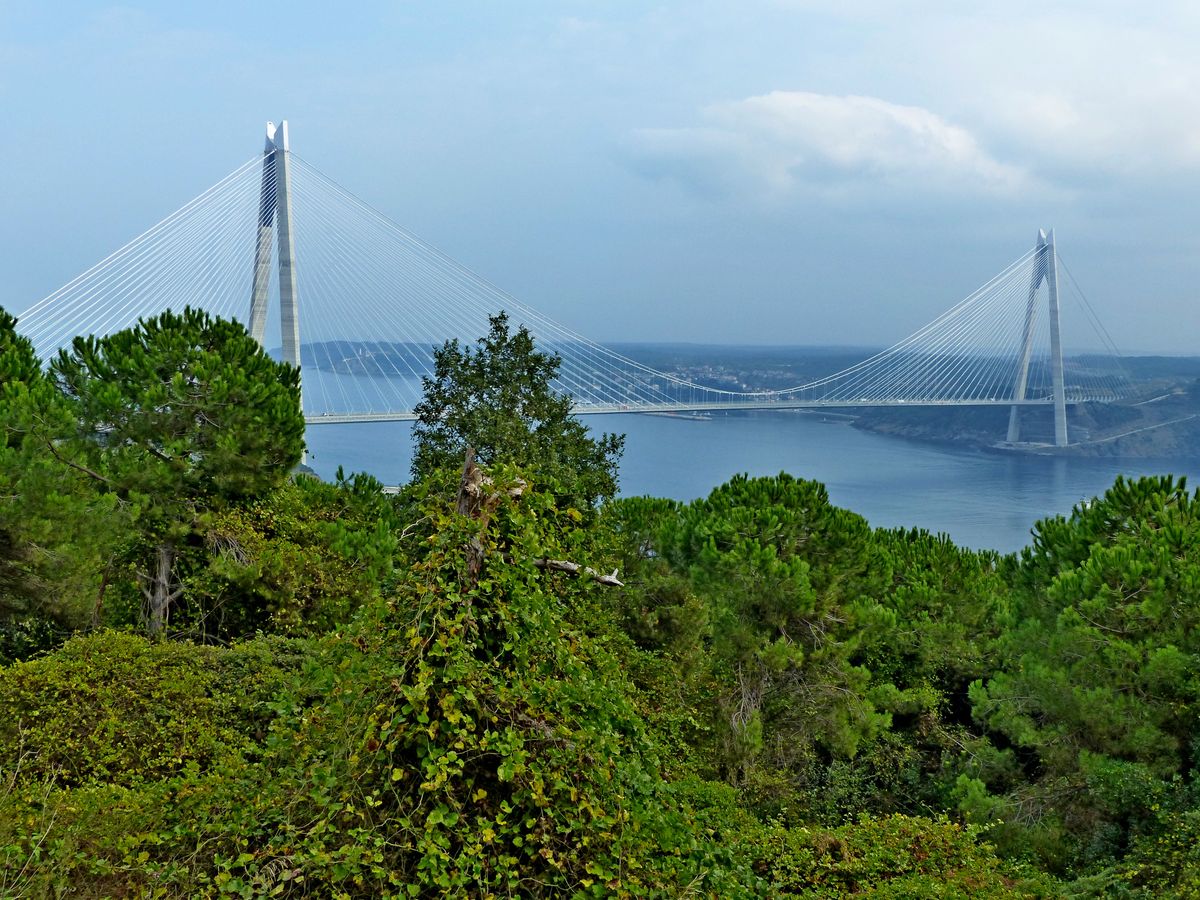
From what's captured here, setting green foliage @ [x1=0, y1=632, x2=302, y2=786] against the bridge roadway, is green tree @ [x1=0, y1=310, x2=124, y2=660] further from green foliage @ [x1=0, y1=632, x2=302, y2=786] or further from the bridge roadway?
the bridge roadway

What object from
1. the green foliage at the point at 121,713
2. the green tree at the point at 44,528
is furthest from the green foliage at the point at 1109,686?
the green tree at the point at 44,528

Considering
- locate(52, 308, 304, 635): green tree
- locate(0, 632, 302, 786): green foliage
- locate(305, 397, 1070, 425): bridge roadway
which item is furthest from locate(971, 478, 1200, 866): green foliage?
locate(305, 397, 1070, 425): bridge roadway

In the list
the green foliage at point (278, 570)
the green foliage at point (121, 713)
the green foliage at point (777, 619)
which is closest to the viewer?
the green foliage at point (121, 713)

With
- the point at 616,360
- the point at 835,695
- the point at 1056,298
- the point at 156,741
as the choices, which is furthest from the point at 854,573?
the point at 1056,298

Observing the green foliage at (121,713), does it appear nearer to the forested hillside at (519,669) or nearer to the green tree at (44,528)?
the forested hillside at (519,669)

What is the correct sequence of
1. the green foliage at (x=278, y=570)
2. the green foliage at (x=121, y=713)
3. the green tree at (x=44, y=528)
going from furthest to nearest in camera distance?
the green foliage at (x=278, y=570) → the green tree at (x=44, y=528) → the green foliage at (x=121, y=713)

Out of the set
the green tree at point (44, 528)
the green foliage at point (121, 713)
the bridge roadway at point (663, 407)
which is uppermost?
the bridge roadway at point (663, 407)

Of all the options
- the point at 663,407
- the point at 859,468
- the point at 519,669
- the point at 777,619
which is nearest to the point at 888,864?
the point at 519,669
